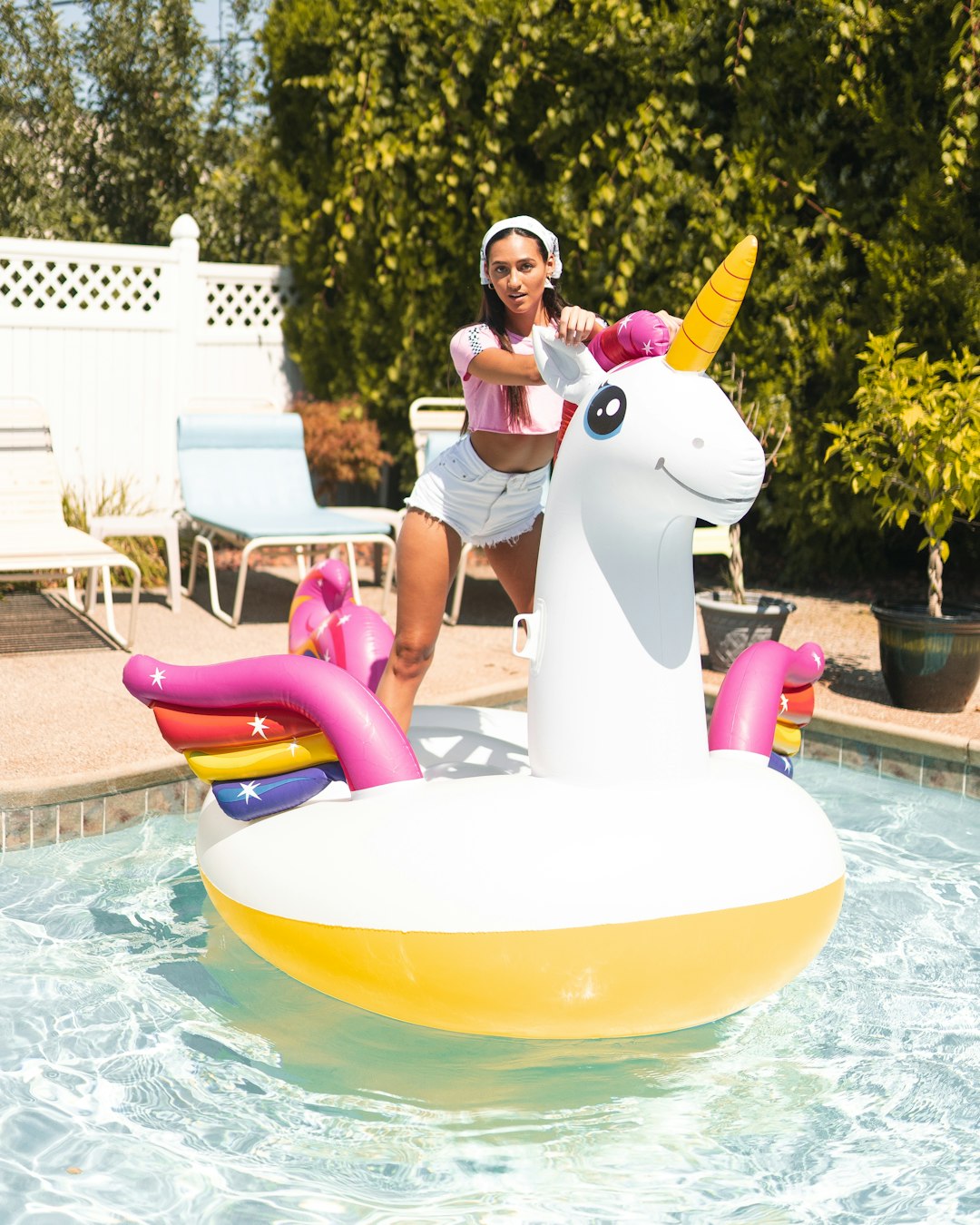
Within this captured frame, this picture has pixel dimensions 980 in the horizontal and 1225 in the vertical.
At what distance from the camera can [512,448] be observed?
12.1 feet

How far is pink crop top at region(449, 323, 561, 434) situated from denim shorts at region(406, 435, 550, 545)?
0.35 ft

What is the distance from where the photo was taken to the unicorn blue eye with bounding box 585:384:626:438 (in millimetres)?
3047

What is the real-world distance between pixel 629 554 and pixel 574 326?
1.73ft

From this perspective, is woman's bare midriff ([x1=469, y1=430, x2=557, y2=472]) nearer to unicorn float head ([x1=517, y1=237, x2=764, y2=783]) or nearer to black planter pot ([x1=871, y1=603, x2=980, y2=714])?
unicorn float head ([x1=517, y1=237, x2=764, y2=783])

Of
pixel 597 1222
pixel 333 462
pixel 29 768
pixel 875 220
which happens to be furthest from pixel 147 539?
pixel 597 1222

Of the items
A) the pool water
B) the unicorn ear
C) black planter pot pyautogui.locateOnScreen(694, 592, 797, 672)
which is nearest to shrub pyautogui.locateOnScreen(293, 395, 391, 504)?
black planter pot pyautogui.locateOnScreen(694, 592, 797, 672)

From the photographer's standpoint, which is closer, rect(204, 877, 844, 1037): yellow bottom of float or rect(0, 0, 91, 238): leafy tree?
rect(204, 877, 844, 1037): yellow bottom of float

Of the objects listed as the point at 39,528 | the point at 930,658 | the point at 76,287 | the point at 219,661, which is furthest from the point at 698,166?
the point at 39,528

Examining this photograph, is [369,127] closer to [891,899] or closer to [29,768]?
[29,768]

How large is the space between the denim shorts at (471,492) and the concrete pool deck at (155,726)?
1.70m

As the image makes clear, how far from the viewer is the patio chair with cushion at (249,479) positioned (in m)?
7.91

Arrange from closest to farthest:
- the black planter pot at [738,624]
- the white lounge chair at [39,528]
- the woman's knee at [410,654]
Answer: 1. the woman's knee at [410,654]
2. the black planter pot at [738,624]
3. the white lounge chair at [39,528]

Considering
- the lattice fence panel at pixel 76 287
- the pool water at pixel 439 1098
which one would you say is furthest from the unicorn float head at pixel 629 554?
the lattice fence panel at pixel 76 287

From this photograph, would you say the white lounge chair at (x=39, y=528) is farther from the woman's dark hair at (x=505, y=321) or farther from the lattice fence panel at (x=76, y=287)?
the woman's dark hair at (x=505, y=321)
